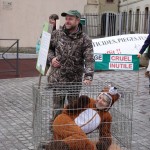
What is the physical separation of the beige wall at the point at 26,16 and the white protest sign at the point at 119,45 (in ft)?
21.7

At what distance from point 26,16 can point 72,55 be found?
14981 mm

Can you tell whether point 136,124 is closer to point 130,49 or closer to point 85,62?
point 85,62

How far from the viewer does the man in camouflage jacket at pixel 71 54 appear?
467cm

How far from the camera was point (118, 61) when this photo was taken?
11.0 meters

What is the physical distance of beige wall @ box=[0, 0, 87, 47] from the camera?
1897cm

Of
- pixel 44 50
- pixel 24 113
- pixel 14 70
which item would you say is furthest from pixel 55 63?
A: pixel 14 70

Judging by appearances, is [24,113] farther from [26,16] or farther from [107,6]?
[107,6]

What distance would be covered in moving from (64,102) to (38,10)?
1562cm

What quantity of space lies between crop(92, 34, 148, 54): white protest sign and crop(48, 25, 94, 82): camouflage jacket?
783 cm

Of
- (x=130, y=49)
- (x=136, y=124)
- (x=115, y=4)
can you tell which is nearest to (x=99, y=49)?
(x=130, y=49)

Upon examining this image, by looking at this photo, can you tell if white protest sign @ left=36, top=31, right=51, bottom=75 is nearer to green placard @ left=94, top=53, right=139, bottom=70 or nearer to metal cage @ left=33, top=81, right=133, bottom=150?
metal cage @ left=33, top=81, right=133, bottom=150

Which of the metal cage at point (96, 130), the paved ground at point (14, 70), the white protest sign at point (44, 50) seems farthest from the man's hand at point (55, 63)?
the paved ground at point (14, 70)

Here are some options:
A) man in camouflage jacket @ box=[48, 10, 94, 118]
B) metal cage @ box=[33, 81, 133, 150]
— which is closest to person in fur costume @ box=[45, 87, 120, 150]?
metal cage @ box=[33, 81, 133, 150]

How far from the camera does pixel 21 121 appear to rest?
6.64 metres
